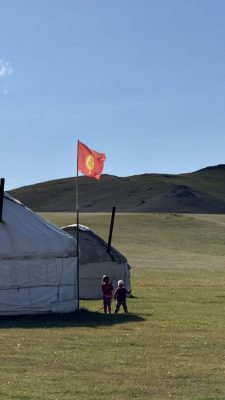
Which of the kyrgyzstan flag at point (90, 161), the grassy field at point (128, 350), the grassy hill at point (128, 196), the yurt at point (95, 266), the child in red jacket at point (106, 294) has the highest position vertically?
the grassy hill at point (128, 196)

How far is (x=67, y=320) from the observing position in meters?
19.4

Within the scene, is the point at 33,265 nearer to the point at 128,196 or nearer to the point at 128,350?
the point at 128,350

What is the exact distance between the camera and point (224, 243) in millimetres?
59906

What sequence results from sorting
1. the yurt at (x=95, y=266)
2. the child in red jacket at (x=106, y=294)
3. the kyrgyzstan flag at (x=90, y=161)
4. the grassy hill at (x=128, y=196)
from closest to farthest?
the child in red jacket at (x=106, y=294) → the kyrgyzstan flag at (x=90, y=161) → the yurt at (x=95, y=266) → the grassy hill at (x=128, y=196)

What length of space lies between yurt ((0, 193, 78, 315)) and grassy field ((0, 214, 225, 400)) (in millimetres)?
570

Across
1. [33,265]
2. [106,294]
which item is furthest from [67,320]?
[106,294]

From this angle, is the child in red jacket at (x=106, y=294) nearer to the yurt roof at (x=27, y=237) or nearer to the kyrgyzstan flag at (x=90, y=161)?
the yurt roof at (x=27, y=237)

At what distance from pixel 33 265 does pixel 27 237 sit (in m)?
0.70

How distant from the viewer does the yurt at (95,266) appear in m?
26.9

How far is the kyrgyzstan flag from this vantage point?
22109 millimetres

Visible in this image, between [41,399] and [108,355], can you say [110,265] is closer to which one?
[108,355]

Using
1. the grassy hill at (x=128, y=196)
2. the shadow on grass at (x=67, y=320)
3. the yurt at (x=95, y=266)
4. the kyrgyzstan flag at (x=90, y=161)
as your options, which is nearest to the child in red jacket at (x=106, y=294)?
the shadow on grass at (x=67, y=320)

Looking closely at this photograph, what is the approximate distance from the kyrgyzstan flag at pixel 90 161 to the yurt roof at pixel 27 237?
1758 mm

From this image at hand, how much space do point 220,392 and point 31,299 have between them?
10411mm
